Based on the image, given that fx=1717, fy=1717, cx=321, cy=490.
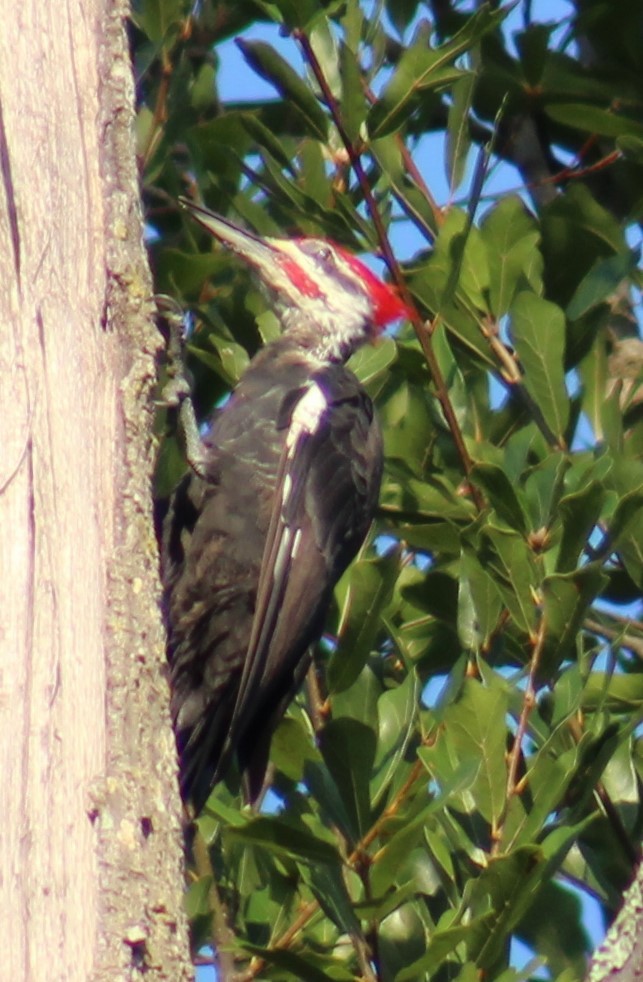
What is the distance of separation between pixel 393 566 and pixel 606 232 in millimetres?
1150

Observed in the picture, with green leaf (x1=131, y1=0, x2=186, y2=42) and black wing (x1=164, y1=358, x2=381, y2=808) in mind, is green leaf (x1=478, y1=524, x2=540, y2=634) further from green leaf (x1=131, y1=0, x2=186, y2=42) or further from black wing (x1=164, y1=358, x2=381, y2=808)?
green leaf (x1=131, y1=0, x2=186, y2=42)

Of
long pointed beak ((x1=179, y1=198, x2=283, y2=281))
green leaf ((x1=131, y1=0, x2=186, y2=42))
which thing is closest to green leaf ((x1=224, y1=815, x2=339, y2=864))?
long pointed beak ((x1=179, y1=198, x2=283, y2=281))

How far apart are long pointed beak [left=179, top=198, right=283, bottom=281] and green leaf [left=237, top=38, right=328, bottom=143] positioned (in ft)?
1.17

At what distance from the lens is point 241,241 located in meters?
4.50

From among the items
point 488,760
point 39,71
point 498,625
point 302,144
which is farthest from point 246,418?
point 39,71

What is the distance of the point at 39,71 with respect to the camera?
2.91m

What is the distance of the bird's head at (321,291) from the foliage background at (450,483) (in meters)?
0.12

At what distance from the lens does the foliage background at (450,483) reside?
Answer: 131 inches

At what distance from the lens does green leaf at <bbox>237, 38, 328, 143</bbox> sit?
396cm

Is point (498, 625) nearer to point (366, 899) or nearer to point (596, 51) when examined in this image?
point (366, 899)

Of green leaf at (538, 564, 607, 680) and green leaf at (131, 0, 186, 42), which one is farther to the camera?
green leaf at (131, 0, 186, 42)

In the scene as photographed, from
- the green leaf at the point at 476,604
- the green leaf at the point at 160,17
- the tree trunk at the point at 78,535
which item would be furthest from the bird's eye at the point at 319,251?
the tree trunk at the point at 78,535

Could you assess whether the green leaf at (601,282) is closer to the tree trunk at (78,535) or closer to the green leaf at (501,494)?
the green leaf at (501,494)

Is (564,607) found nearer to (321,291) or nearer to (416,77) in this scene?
(416,77)
